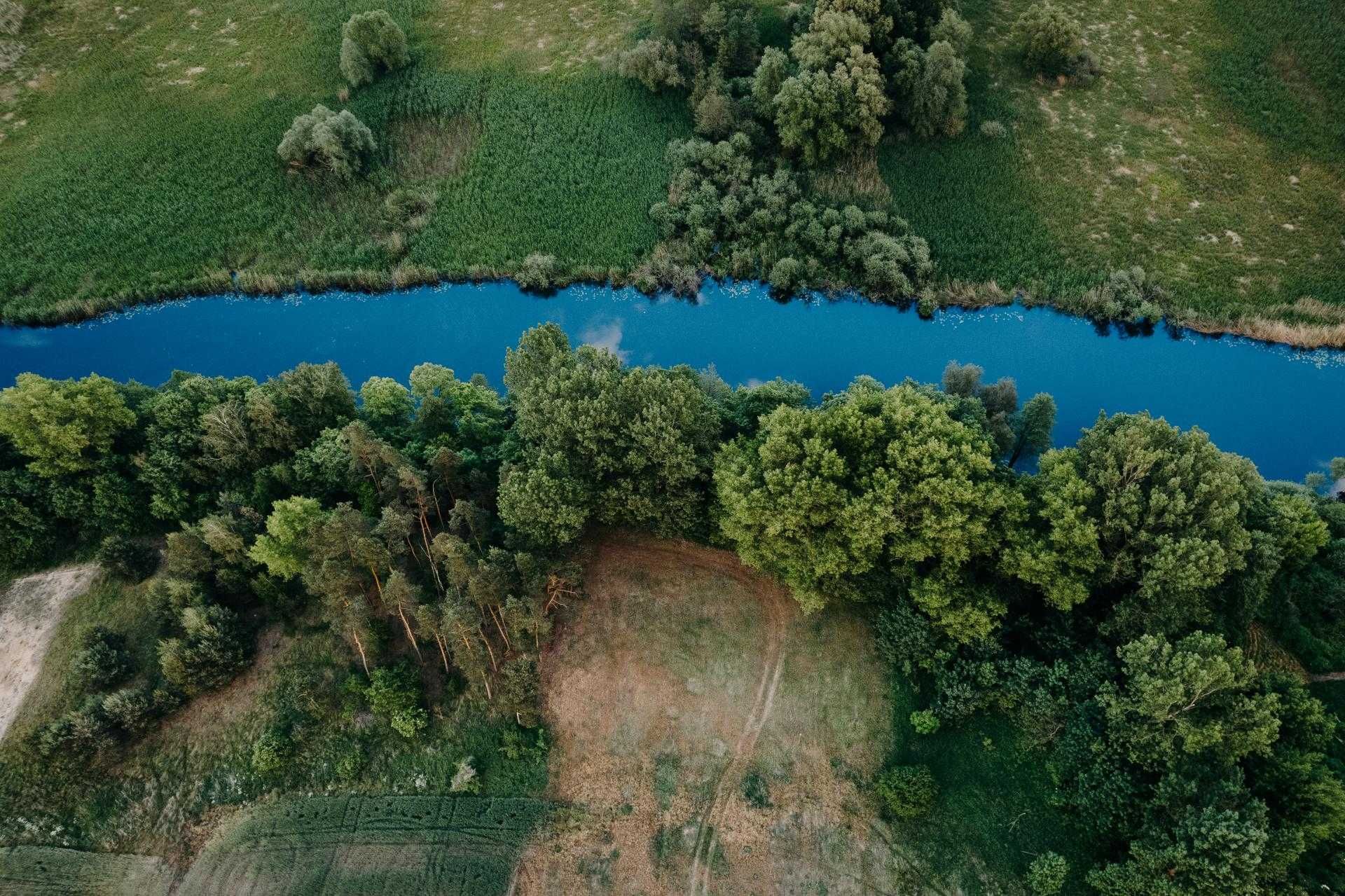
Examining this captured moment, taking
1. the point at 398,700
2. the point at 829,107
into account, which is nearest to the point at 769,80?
the point at 829,107

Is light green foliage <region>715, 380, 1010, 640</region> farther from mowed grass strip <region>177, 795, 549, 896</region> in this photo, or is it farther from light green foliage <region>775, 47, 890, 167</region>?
light green foliage <region>775, 47, 890, 167</region>

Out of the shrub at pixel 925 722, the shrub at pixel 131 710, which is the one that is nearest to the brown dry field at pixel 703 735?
the shrub at pixel 925 722

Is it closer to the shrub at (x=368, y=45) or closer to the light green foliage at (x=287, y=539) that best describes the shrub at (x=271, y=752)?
the light green foliage at (x=287, y=539)

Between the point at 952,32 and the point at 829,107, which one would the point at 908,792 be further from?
the point at 952,32

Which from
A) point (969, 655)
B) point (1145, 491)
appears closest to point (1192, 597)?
point (1145, 491)

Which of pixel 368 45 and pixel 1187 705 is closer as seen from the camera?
pixel 1187 705

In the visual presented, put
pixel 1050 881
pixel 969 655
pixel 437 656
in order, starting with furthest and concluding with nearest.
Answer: pixel 437 656 → pixel 969 655 → pixel 1050 881

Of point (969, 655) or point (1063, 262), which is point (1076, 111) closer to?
point (1063, 262)

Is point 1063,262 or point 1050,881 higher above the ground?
point 1063,262
